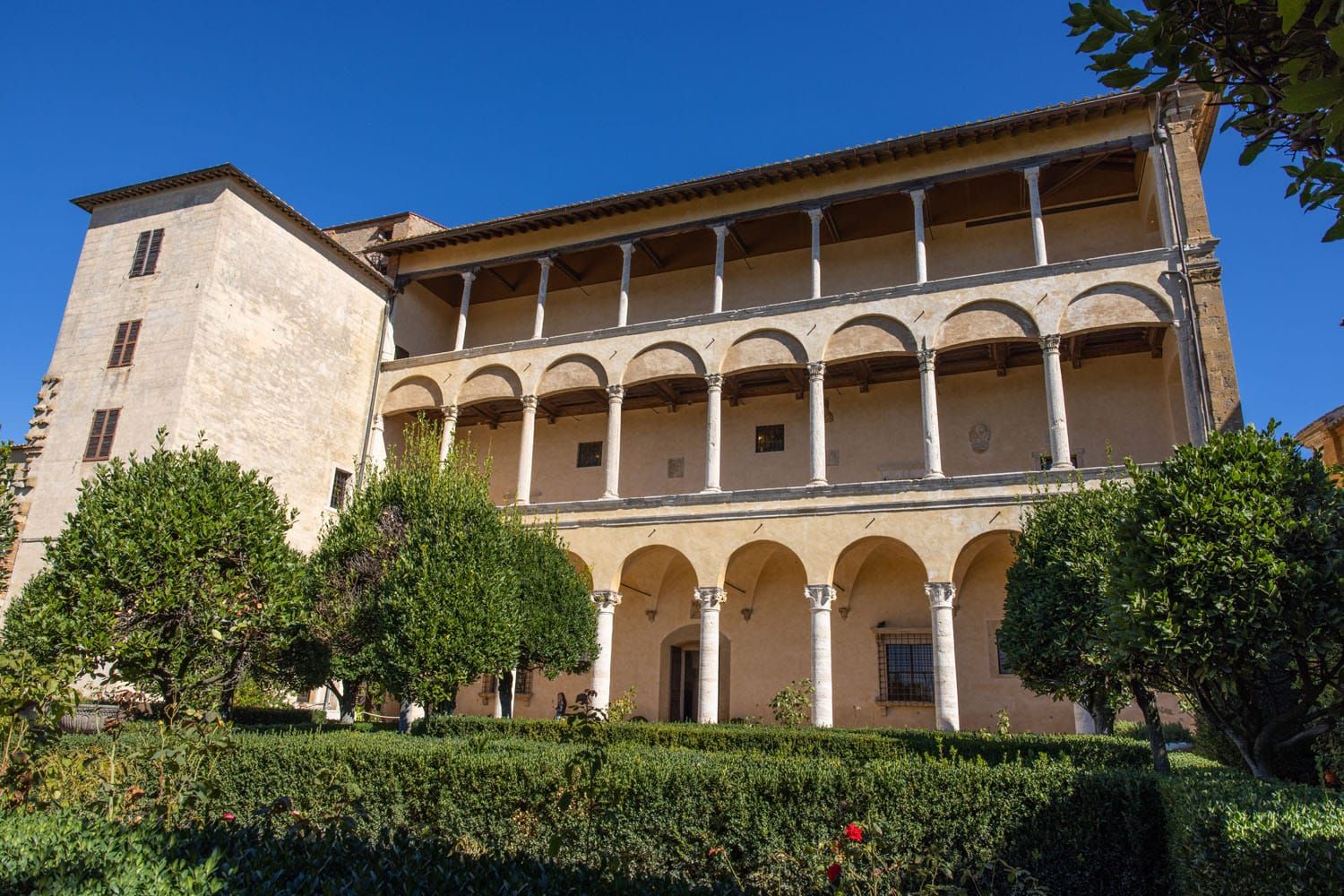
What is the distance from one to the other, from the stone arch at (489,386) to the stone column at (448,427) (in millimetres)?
272

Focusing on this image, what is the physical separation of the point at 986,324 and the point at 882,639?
7182 mm

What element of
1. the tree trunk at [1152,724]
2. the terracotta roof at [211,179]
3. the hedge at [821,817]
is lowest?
the hedge at [821,817]

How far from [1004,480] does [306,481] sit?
15291 mm

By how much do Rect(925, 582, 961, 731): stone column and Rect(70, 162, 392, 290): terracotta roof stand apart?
16.0 meters

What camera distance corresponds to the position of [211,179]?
1938cm

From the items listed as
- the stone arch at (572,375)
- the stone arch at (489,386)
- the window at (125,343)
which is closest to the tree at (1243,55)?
the stone arch at (572,375)

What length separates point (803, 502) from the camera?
1802 centimetres

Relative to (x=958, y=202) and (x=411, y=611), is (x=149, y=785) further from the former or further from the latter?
(x=958, y=202)

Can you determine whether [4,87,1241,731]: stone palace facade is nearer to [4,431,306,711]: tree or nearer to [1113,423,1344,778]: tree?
[4,431,306,711]: tree

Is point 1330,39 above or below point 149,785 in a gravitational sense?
above

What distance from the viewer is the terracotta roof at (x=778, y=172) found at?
1783cm

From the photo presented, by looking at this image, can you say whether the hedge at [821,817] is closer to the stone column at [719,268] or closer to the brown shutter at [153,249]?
the stone column at [719,268]

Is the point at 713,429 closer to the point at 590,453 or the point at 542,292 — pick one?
the point at 590,453

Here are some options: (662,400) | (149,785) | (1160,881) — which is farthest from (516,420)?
(1160,881)
